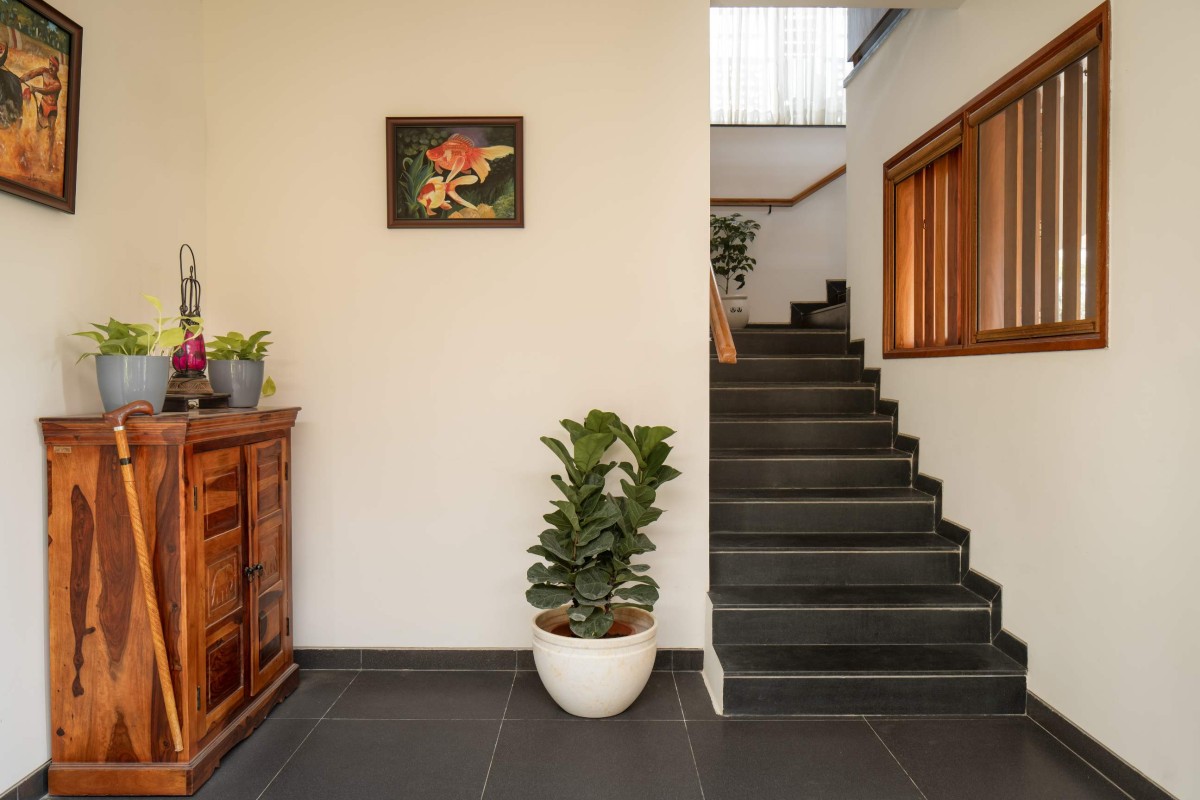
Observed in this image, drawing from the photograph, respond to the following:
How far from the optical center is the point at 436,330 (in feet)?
10.0

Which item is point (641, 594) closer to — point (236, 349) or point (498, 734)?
point (498, 734)

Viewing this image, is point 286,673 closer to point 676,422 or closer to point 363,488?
Result: point 363,488

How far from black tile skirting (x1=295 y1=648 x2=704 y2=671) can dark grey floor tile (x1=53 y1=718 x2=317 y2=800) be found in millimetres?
478

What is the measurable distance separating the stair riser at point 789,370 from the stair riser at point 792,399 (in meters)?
0.25

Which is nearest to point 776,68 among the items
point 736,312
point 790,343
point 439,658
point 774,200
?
point 774,200

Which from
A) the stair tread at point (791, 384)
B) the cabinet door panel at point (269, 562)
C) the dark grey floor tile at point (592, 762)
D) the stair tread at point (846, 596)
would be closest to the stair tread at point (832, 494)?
the stair tread at point (846, 596)

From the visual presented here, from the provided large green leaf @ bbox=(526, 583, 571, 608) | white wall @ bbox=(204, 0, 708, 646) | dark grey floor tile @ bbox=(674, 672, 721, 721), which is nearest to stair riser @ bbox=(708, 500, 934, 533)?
white wall @ bbox=(204, 0, 708, 646)

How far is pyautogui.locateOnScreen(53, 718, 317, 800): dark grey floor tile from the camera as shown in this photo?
2.18m

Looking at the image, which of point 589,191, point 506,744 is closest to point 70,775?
point 506,744

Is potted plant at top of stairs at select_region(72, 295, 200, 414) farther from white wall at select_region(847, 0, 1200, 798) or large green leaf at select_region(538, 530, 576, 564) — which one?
white wall at select_region(847, 0, 1200, 798)

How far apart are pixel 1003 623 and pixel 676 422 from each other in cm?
153

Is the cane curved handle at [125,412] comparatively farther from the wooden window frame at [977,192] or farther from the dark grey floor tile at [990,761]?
the wooden window frame at [977,192]

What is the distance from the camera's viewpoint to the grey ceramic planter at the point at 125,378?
6.89ft

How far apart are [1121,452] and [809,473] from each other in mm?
1669
